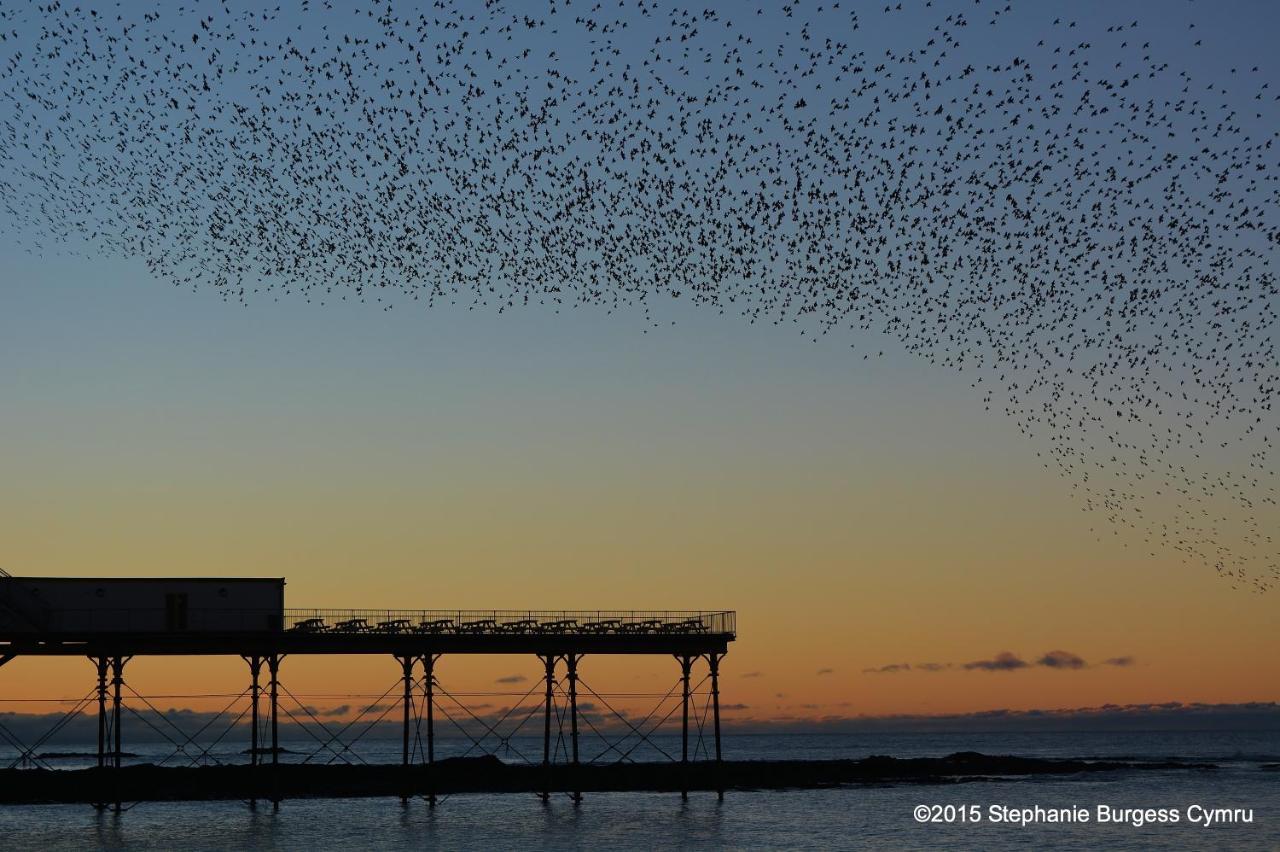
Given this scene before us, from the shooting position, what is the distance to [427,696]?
222 ft

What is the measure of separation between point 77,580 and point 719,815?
33.3 meters

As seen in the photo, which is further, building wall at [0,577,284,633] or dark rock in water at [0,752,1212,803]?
dark rock in water at [0,752,1212,803]

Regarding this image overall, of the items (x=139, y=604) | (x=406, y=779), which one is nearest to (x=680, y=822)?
(x=406, y=779)

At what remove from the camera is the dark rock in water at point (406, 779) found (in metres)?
81.7

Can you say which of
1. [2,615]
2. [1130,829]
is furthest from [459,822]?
[1130,829]

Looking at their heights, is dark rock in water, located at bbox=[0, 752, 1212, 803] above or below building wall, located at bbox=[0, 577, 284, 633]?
below

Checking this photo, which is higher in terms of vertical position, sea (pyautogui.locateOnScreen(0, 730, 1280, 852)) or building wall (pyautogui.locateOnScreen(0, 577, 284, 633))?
building wall (pyautogui.locateOnScreen(0, 577, 284, 633))

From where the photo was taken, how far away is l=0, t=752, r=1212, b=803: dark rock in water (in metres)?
81.7

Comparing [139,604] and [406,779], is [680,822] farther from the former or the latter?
[139,604]

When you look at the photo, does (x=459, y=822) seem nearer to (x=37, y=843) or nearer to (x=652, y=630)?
(x=652, y=630)

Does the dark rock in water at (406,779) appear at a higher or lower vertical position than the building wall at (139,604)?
lower

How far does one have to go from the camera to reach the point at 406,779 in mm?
72750

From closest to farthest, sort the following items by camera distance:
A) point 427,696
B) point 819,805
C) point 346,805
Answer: point 427,696 < point 346,805 < point 819,805

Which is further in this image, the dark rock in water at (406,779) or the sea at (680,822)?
the dark rock in water at (406,779)
